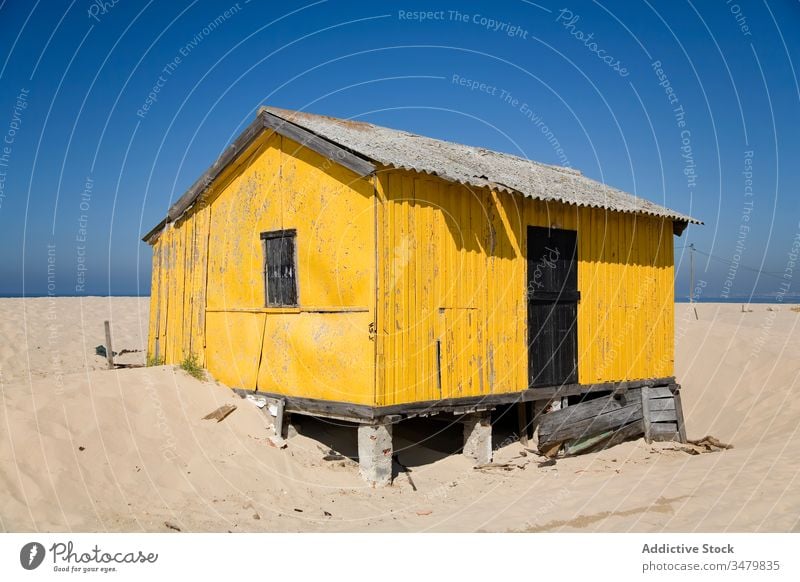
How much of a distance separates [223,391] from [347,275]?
3.38 m

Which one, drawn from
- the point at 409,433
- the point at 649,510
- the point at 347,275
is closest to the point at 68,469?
the point at 347,275

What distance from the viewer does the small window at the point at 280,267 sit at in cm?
1112

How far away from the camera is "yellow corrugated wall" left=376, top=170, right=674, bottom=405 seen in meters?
10.1

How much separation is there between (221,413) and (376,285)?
3390mm

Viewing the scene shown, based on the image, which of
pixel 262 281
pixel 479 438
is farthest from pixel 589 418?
pixel 262 281

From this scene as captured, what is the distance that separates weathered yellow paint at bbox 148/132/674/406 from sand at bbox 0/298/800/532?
1.28 meters

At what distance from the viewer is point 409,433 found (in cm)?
1310

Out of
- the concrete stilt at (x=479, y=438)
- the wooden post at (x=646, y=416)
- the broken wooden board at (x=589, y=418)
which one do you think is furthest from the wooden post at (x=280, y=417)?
the wooden post at (x=646, y=416)

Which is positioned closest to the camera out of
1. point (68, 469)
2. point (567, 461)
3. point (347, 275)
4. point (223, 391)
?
point (68, 469)

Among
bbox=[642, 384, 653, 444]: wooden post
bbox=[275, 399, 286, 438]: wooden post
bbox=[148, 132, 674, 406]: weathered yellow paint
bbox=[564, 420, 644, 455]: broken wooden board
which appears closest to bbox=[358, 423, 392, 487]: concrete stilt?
bbox=[148, 132, 674, 406]: weathered yellow paint

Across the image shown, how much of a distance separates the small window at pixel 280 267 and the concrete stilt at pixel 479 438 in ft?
11.6

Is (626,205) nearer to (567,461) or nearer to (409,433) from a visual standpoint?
(567,461)

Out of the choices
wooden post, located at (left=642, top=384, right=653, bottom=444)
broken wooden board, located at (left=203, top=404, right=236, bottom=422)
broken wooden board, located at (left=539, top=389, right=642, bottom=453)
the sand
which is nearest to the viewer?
the sand

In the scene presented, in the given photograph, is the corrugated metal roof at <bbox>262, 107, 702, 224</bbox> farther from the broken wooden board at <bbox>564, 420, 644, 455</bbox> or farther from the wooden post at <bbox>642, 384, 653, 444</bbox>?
the broken wooden board at <bbox>564, 420, 644, 455</bbox>
